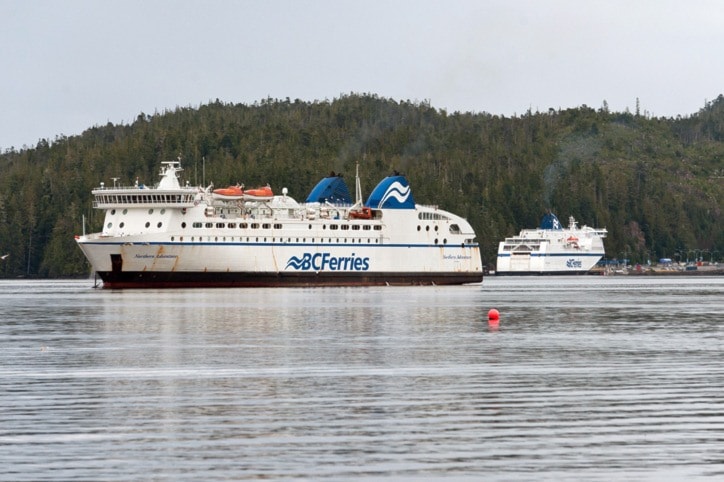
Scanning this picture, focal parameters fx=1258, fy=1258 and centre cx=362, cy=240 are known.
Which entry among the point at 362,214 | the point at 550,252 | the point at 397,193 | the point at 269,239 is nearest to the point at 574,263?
the point at 550,252

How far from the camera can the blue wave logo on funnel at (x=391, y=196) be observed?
336ft

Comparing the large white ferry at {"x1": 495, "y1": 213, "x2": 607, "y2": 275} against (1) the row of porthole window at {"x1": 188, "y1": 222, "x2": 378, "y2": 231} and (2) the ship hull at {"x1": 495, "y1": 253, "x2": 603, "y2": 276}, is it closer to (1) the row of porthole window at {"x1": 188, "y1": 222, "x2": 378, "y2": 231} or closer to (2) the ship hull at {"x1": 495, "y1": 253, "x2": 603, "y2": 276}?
(2) the ship hull at {"x1": 495, "y1": 253, "x2": 603, "y2": 276}

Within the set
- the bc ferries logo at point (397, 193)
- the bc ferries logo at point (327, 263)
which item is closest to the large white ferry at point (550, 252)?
the bc ferries logo at point (397, 193)

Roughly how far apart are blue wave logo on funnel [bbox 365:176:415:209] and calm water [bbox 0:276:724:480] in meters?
59.6

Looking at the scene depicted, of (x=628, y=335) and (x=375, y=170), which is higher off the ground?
(x=375, y=170)

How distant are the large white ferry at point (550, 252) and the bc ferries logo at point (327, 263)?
242ft

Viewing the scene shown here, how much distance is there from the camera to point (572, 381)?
963 inches

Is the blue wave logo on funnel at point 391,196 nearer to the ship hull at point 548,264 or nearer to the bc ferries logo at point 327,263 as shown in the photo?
the bc ferries logo at point 327,263

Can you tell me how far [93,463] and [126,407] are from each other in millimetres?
5266

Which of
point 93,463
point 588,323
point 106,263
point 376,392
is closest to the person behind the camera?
point 93,463

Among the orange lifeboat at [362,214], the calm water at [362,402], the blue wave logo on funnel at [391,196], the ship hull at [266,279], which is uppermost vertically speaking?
the blue wave logo on funnel at [391,196]

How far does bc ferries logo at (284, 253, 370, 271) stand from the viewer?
318ft

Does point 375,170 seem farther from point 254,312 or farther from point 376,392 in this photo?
point 376,392

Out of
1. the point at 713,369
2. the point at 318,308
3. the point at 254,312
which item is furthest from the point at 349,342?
the point at 318,308
